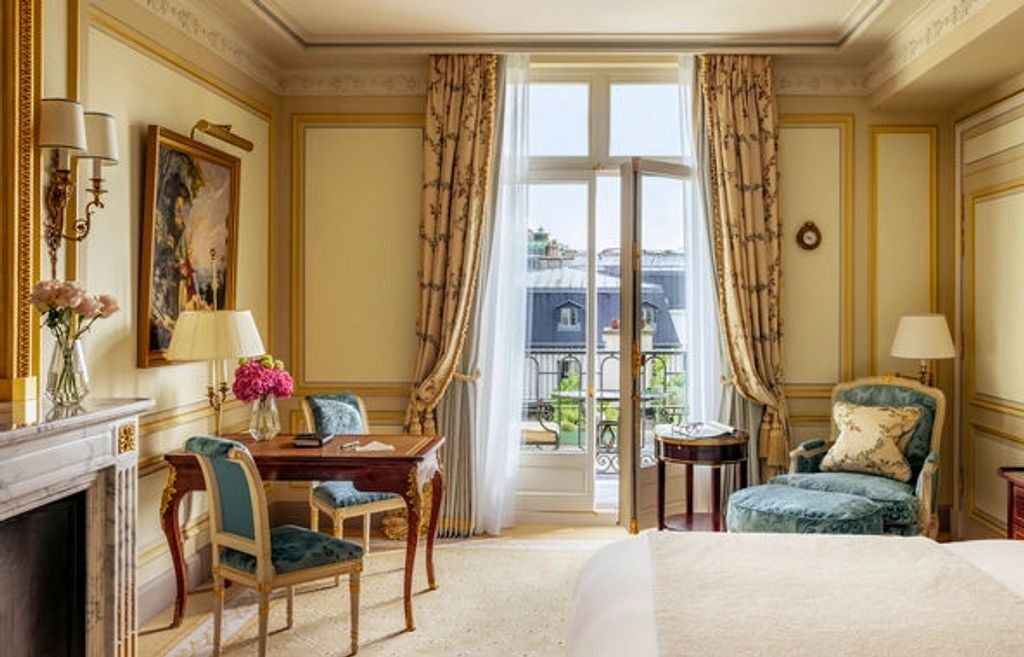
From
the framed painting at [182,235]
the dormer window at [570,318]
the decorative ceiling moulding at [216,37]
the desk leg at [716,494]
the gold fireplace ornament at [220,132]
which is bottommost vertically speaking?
the desk leg at [716,494]

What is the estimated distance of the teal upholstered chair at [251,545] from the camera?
270 centimetres

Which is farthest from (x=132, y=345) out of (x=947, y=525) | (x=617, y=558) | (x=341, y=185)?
(x=947, y=525)

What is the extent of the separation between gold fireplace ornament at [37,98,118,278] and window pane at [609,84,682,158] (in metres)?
2.68

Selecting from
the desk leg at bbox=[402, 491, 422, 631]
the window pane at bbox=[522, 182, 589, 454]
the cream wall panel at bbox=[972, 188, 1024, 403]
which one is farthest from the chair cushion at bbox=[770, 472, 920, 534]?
the desk leg at bbox=[402, 491, 422, 631]

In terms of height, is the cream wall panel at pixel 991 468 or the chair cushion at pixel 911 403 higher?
the chair cushion at pixel 911 403

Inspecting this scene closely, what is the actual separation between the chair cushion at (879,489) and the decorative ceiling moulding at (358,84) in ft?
9.00

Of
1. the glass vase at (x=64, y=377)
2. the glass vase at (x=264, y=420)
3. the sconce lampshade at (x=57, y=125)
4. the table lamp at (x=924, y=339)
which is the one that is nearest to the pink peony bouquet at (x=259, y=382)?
the glass vase at (x=264, y=420)

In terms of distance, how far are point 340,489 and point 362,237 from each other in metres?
1.46

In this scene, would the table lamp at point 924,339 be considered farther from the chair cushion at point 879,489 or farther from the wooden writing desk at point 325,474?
the wooden writing desk at point 325,474

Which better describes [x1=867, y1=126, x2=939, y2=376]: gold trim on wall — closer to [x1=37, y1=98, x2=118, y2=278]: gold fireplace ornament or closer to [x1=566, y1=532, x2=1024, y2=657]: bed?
[x1=566, y1=532, x2=1024, y2=657]: bed

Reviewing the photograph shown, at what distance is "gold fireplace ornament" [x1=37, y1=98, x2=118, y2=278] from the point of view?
2428 mm

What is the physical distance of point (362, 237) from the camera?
14.9ft

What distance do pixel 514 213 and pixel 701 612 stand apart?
9.79ft

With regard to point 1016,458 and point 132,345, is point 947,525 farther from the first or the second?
point 132,345
